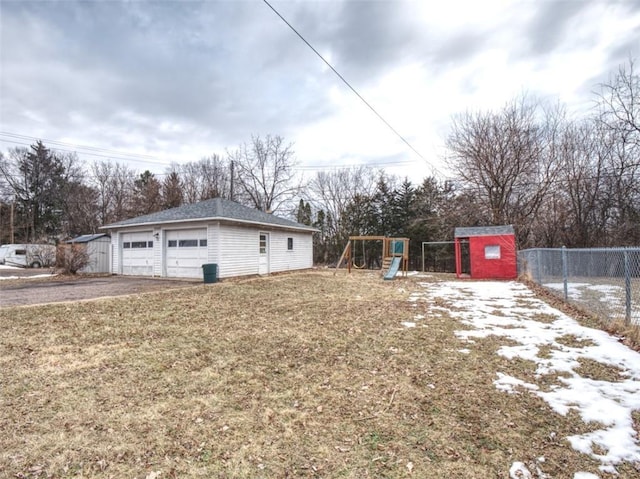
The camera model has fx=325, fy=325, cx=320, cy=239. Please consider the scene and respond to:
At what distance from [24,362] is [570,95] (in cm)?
2152

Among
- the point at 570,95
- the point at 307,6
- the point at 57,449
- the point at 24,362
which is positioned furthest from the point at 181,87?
the point at 570,95

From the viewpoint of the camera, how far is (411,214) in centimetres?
2683

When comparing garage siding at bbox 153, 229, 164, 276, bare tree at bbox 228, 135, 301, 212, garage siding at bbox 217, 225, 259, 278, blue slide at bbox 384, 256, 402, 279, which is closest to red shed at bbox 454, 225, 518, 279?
blue slide at bbox 384, 256, 402, 279

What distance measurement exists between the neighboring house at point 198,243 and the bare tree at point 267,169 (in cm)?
1272

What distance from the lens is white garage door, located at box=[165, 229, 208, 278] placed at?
13367 millimetres

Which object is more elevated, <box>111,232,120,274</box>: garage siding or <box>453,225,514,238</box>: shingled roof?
<box>453,225,514,238</box>: shingled roof

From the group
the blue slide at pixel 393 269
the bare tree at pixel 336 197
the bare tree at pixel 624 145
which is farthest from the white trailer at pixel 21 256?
the bare tree at pixel 624 145

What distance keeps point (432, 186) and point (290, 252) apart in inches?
495

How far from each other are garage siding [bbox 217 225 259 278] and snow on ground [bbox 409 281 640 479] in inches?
339

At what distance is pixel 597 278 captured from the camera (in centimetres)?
810

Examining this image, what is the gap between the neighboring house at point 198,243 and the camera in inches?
516

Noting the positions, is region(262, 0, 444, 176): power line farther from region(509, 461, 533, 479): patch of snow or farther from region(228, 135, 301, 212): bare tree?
region(228, 135, 301, 212): bare tree

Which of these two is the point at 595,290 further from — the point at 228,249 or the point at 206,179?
the point at 206,179

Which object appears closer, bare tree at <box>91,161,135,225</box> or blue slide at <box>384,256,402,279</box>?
blue slide at <box>384,256,402,279</box>
